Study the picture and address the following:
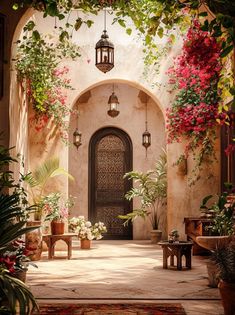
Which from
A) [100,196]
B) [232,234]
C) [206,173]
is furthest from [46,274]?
[100,196]

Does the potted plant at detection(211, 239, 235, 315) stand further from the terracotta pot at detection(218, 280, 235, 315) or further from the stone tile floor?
the stone tile floor

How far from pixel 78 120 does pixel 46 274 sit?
745 cm

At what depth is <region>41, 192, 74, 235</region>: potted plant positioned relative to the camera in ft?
29.8

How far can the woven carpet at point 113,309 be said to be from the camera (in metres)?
4.49

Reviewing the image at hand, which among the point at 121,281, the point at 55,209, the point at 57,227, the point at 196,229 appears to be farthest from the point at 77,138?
the point at 121,281

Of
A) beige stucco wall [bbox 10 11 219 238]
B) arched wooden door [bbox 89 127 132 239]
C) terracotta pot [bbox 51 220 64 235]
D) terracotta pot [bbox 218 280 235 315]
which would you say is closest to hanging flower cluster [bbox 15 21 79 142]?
beige stucco wall [bbox 10 11 219 238]

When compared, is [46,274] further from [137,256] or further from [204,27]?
[204,27]

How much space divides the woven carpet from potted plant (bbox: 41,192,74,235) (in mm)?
4278

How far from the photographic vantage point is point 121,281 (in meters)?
6.48

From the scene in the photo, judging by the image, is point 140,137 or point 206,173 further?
point 140,137

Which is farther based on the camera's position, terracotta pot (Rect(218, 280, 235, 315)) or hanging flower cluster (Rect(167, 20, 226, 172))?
hanging flower cluster (Rect(167, 20, 226, 172))

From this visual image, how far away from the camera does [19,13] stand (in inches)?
255

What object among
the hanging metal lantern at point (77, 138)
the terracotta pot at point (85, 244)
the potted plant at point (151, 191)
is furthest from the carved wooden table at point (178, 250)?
the hanging metal lantern at point (77, 138)

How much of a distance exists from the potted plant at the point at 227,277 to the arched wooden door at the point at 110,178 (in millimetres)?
9470
